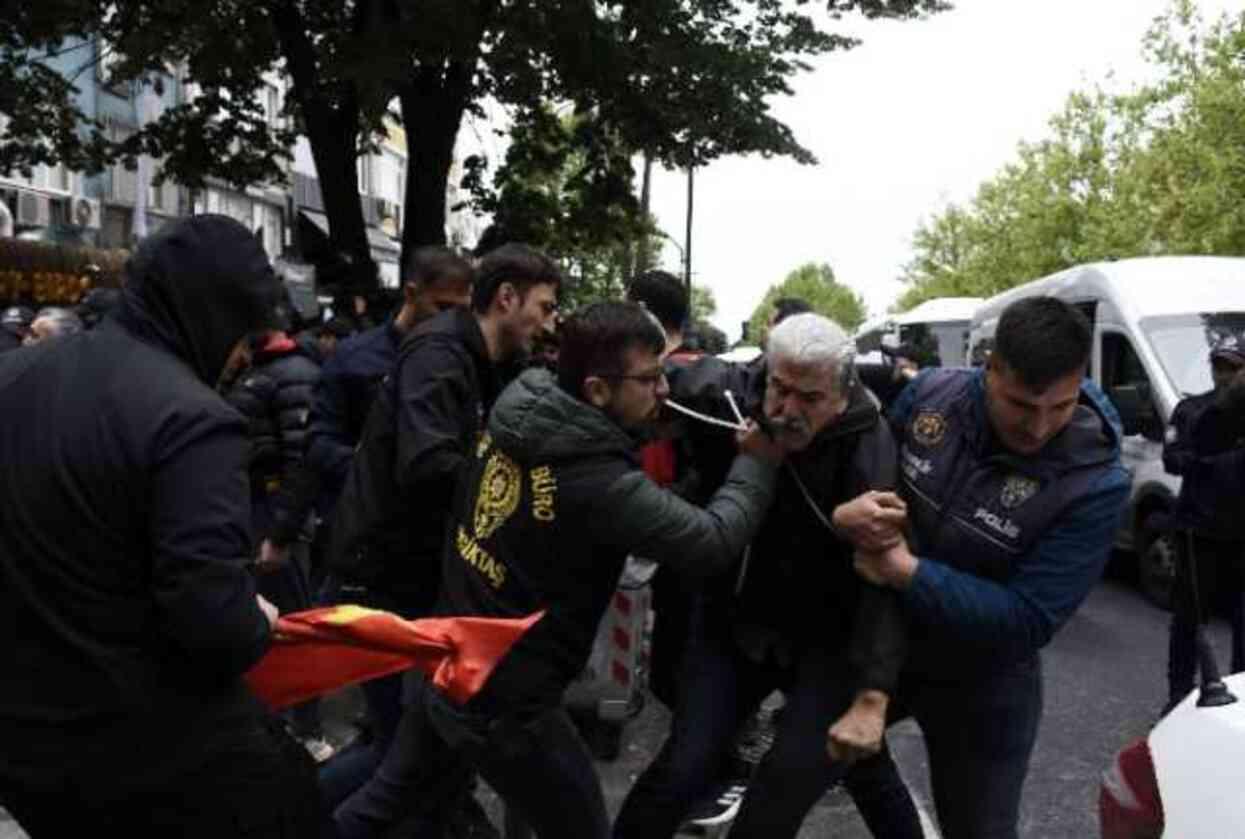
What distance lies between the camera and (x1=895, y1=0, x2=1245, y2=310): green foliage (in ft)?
80.6

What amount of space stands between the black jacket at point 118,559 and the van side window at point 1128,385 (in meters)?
8.55

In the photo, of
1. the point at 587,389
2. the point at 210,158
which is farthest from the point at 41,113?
the point at 587,389

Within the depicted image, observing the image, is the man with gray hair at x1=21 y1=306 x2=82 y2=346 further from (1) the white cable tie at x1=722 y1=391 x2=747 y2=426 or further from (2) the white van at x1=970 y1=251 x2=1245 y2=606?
(2) the white van at x1=970 y1=251 x2=1245 y2=606

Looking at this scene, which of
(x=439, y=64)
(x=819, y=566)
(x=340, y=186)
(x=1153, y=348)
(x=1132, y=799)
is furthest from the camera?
(x=340, y=186)

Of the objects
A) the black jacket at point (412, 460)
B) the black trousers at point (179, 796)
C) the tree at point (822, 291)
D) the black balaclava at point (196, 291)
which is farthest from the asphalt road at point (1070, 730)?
the tree at point (822, 291)

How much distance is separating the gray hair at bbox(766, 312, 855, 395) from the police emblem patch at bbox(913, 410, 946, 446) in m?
0.23

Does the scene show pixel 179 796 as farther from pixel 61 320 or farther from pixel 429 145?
pixel 429 145

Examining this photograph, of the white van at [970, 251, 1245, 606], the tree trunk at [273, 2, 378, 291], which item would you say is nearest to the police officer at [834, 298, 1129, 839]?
the white van at [970, 251, 1245, 606]

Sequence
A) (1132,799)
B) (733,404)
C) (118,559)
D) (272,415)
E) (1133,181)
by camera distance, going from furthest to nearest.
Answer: (1133,181)
(272,415)
(733,404)
(1132,799)
(118,559)

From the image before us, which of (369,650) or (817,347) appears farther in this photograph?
(817,347)

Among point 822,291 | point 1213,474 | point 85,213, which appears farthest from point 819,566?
point 822,291

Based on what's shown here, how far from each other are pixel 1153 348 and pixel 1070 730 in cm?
453

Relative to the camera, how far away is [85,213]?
87.5ft

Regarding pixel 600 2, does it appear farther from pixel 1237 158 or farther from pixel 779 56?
pixel 1237 158
